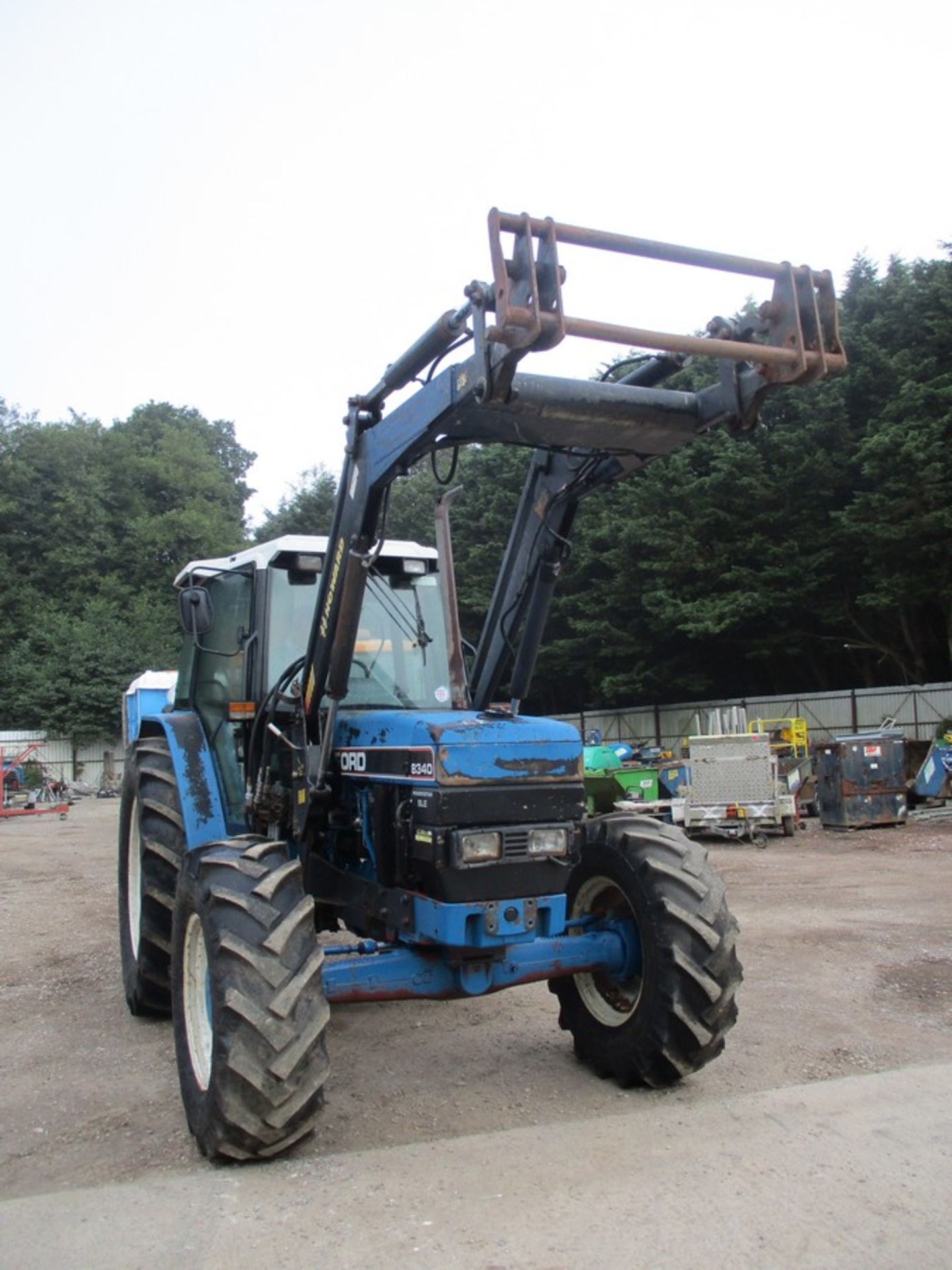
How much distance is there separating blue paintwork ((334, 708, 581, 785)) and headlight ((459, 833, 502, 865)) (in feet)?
0.77

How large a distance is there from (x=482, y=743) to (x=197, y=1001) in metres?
1.71

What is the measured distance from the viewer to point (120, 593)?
48.5m

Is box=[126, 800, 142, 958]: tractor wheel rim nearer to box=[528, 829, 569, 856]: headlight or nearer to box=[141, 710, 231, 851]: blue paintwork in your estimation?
box=[141, 710, 231, 851]: blue paintwork

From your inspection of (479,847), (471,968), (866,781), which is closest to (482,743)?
(479,847)

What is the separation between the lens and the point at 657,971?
4855 millimetres

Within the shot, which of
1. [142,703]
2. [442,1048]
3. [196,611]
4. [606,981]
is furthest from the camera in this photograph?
[142,703]

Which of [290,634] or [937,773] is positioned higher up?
[290,634]

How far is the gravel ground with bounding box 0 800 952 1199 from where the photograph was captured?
4.57 metres

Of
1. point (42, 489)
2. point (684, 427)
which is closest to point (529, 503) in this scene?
point (684, 427)

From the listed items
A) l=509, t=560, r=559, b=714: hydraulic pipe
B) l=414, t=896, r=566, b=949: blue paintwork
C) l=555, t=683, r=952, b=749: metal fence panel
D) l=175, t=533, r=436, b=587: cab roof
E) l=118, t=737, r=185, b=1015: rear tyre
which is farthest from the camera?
l=555, t=683, r=952, b=749: metal fence panel

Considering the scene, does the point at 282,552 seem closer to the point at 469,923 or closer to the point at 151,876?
the point at 151,876

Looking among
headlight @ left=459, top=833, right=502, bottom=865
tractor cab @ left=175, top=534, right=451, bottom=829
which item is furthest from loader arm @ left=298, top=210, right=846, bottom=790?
headlight @ left=459, top=833, right=502, bottom=865

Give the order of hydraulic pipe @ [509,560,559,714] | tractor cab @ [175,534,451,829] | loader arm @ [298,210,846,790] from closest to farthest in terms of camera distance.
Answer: loader arm @ [298,210,846,790], hydraulic pipe @ [509,560,559,714], tractor cab @ [175,534,451,829]

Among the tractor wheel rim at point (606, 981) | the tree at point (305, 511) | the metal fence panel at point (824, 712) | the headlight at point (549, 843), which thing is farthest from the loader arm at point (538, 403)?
the tree at point (305, 511)
